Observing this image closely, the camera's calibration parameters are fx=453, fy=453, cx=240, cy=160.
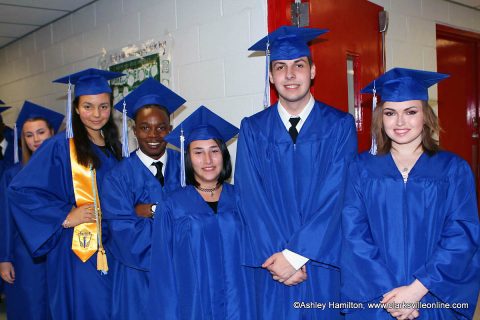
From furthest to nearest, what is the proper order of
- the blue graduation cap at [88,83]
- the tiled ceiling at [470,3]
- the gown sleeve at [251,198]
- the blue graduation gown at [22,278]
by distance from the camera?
the tiled ceiling at [470,3], the blue graduation gown at [22,278], the blue graduation cap at [88,83], the gown sleeve at [251,198]

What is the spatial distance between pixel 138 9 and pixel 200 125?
196 centimetres

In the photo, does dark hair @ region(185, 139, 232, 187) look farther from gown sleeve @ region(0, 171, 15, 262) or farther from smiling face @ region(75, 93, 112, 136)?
gown sleeve @ region(0, 171, 15, 262)

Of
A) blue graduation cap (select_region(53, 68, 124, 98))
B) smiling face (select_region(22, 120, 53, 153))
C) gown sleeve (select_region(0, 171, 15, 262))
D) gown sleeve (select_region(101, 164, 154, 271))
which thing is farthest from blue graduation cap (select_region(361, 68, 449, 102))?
gown sleeve (select_region(0, 171, 15, 262))

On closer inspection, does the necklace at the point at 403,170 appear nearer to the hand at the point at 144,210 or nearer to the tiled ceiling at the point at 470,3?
the hand at the point at 144,210

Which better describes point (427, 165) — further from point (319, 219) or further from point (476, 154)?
point (476, 154)

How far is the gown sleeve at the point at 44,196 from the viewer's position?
8.27 feet

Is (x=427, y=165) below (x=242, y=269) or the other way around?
the other way around

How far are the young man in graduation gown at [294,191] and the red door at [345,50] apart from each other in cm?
66

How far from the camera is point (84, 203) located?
2566 mm

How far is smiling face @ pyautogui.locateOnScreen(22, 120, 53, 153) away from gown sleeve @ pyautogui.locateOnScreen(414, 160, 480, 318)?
2.53 metres

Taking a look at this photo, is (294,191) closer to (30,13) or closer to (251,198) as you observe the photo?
(251,198)

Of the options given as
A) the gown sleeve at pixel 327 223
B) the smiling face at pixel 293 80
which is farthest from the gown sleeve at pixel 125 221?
the smiling face at pixel 293 80

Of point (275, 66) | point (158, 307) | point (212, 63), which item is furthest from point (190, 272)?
point (212, 63)

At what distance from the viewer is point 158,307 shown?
2.07m
